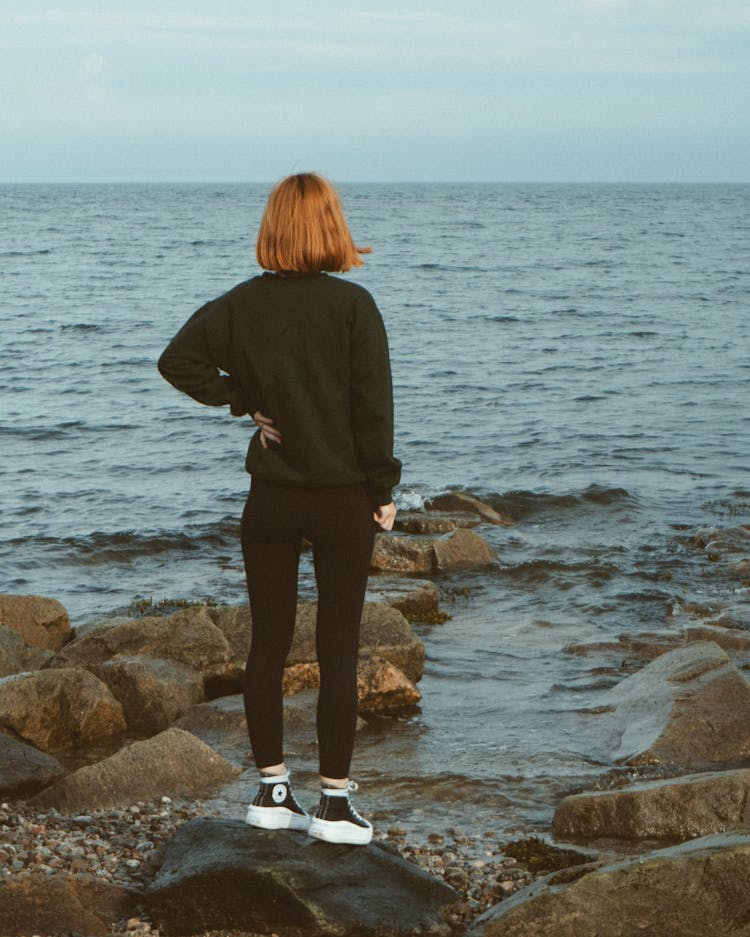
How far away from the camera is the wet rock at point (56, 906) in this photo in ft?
15.3

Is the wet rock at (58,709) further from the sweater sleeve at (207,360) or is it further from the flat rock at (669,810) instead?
the sweater sleeve at (207,360)

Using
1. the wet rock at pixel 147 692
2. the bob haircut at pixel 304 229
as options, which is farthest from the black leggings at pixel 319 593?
the wet rock at pixel 147 692

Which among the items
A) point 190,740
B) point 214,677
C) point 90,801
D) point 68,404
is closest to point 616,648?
point 214,677

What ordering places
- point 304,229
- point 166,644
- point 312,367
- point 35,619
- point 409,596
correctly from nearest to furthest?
point 304,229
point 312,367
point 166,644
point 35,619
point 409,596

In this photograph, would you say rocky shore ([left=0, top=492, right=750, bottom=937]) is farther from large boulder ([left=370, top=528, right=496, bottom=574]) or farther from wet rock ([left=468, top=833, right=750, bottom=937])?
large boulder ([left=370, top=528, right=496, bottom=574])

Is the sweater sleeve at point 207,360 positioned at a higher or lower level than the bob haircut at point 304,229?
lower

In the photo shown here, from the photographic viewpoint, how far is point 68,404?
25.2 m

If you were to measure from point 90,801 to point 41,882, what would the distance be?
5.86 feet

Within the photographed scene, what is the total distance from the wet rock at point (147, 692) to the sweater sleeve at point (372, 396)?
15.2 feet

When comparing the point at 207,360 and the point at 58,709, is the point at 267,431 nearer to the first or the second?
the point at 207,360

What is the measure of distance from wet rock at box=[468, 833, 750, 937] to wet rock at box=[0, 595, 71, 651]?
6.74 m

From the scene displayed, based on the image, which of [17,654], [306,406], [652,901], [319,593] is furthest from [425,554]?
[306,406]

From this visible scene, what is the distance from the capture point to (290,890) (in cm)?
465

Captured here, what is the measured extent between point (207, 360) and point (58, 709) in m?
4.39
